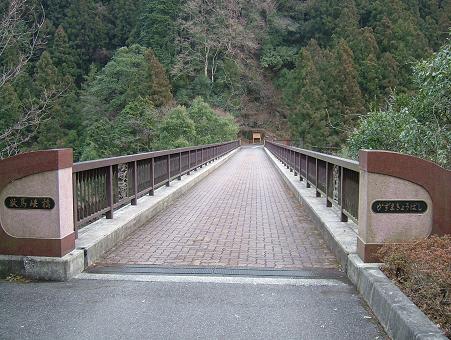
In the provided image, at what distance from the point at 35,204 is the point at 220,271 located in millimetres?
2165

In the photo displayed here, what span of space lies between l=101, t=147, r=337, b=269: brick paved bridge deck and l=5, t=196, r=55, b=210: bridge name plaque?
3.78ft

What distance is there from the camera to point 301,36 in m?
88.4

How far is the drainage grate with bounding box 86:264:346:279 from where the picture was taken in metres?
5.34

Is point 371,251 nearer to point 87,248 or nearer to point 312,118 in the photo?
point 87,248

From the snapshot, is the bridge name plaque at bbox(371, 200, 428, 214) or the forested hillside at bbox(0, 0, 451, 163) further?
the forested hillside at bbox(0, 0, 451, 163)

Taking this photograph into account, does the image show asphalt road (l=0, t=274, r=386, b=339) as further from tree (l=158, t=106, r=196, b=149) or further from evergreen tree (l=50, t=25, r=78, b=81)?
evergreen tree (l=50, t=25, r=78, b=81)

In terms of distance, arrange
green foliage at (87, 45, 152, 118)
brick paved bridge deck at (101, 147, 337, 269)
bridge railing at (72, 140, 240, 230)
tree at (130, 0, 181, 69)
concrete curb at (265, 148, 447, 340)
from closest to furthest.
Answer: concrete curb at (265, 148, 447, 340), brick paved bridge deck at (101, 147, 337, 269), bridge railing at (72, 140, 240, 230), green foliage at (87, 45, 152, 118), tree at (130, 0, 181, 69)

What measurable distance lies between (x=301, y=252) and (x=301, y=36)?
8685cm

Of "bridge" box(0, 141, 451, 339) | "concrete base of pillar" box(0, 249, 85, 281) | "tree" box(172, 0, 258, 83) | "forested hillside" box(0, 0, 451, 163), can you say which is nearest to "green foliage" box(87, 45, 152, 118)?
"forested hillside" box(0, 0, 451, 163)

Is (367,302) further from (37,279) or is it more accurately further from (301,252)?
(37,279)

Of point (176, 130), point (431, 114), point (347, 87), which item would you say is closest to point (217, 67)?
point (347, 87)

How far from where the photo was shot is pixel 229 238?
24.0 ft

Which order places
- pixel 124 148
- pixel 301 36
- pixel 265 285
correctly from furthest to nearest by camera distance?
pixel 301 36 < pixel 124 148 < pixel 265 285

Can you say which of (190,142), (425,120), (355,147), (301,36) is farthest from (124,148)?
(301,36)
